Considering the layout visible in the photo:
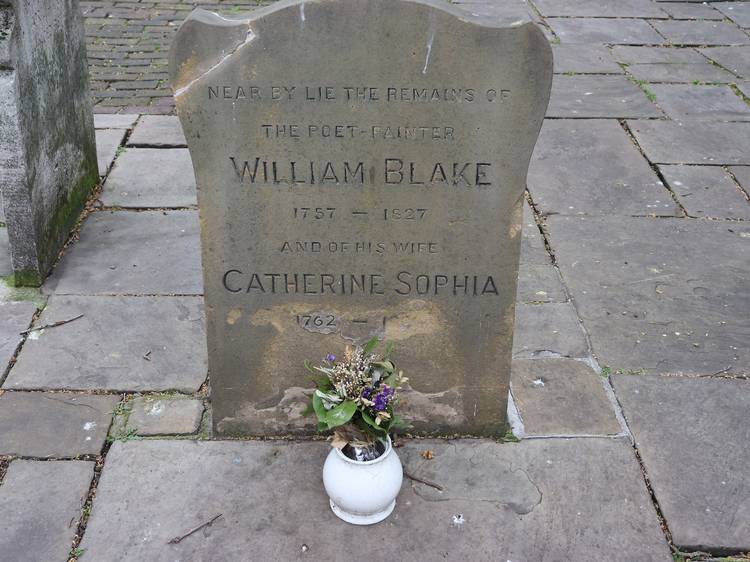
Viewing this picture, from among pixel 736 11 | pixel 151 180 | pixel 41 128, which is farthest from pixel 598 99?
pixel 41 128

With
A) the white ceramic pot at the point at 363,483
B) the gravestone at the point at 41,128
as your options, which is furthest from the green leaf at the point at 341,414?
the gravestone at the point at 41,128

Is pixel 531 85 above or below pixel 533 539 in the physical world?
above

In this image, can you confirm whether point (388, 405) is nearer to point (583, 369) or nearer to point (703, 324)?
point (583, 369)

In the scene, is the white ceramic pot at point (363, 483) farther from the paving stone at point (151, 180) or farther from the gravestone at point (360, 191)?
the paving stone at point (151, 180)

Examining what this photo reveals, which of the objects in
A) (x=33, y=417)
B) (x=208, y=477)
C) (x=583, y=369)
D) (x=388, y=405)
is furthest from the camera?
(x=583, y=369)

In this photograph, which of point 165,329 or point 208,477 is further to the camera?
point 165,329

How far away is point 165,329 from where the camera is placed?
3.89m

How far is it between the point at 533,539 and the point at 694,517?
55cm

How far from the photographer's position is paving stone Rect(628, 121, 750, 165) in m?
5.59

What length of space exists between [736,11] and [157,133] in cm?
582

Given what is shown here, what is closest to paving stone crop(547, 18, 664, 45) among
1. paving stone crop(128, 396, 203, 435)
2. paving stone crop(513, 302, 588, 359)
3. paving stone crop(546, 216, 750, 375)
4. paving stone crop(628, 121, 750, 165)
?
paving stone crop(628, 121, 750, 165)

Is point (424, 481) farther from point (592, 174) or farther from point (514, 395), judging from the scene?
point (592, 174)

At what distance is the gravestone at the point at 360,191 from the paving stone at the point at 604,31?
17.4ft

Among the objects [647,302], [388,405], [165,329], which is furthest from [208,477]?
[647,302]
